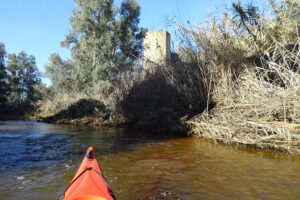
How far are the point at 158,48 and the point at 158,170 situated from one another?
26.8 ft

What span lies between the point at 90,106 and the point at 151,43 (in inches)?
242

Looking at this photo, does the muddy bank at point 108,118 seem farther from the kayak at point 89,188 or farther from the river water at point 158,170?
the kayak at point 89,188

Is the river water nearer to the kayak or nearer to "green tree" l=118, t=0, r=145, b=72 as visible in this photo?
the kayak

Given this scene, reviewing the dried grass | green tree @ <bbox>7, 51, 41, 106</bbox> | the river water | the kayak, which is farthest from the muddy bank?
green tree @ <bbox>7, 51, 41, 106</bbox>

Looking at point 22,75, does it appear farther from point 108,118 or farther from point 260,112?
point 260,112

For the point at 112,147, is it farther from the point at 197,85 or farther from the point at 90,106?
the point at 90,106

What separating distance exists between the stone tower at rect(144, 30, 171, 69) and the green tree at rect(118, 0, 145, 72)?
12439mm

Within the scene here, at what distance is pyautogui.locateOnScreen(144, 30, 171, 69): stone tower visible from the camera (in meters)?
13.4

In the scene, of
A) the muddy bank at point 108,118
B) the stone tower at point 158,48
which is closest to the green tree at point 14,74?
the muddy bank at point 108,118

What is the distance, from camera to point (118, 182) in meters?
5.72

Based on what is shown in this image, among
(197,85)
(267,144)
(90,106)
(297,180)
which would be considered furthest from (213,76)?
(90,106)

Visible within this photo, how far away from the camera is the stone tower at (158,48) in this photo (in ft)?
44.0

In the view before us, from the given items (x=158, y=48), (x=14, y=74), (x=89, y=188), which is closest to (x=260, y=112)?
(x=89, y=188)

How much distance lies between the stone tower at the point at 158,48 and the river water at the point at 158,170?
441 cm
